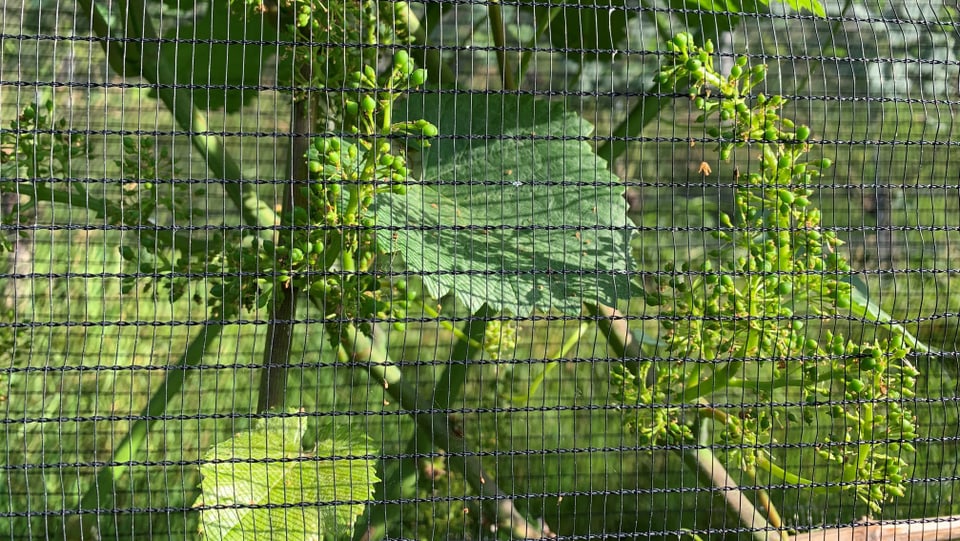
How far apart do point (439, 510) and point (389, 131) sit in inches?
32.6

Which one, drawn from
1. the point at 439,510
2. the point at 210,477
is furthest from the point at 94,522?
the point at 439,510

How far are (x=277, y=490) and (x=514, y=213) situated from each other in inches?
18.1

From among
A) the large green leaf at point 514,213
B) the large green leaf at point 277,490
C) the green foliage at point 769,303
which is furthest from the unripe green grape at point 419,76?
the large green leaf at point 277,490

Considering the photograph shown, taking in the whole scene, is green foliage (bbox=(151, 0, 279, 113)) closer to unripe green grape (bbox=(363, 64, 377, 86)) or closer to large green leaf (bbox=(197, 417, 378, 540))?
unripe green grape (bbox=(363, 64, 377, 86))

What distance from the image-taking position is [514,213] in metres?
1.21

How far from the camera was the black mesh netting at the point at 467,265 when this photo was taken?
3.43 ft

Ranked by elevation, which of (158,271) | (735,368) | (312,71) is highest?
(312,71)

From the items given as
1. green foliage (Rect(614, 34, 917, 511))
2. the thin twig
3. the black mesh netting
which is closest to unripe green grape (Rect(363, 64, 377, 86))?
the black mesh netting

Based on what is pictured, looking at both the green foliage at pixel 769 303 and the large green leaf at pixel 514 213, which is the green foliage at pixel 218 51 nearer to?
the large green leaf at pixel 514 213

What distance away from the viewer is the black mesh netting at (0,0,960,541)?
1046mm

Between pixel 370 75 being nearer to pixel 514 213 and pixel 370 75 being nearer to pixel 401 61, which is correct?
pixel 401 61

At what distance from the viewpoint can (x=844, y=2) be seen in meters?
1.45

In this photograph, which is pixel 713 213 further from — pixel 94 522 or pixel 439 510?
pixel 94 522

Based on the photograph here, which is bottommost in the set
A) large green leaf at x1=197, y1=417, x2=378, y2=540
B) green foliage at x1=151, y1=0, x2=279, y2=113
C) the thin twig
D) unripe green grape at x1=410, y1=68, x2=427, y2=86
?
the thin twig
